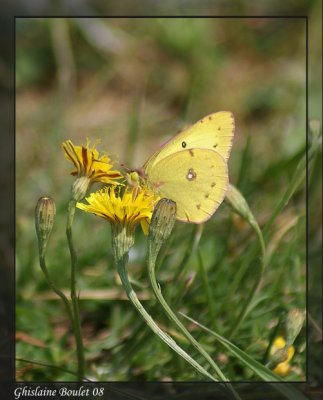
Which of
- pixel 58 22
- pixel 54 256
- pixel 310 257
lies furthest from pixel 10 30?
pixel 310 257

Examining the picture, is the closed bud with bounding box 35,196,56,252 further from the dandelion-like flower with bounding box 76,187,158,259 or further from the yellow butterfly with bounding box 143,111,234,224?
the yellow butterfly with bounding box 143,111,234,224

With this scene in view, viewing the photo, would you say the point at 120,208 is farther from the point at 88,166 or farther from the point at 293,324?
the point at 293,324

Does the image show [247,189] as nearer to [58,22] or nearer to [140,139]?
[140,139]

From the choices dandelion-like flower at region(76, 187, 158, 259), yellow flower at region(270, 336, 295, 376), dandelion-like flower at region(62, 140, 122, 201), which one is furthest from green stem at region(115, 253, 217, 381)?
yellow flower at region(270, 336, 295, 376)

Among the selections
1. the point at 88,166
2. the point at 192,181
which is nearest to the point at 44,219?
the point at 88,166

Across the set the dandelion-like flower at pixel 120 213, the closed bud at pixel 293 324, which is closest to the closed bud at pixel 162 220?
the dandelion-like flower at pixel 120 213

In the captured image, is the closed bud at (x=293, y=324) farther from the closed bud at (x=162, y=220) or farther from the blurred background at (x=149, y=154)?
the closed bud at (x=162, y=220)
